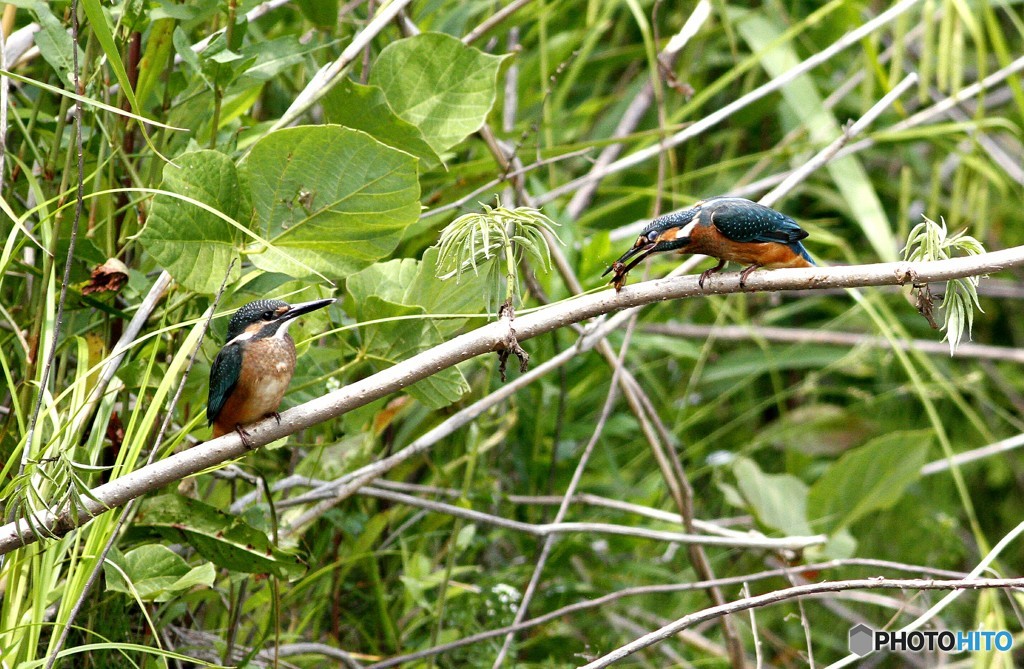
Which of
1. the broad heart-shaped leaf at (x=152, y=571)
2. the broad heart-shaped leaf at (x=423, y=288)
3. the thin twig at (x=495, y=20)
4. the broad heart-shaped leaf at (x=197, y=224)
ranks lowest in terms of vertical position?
the broad heart-shaped leaf at (x=152, y=571)

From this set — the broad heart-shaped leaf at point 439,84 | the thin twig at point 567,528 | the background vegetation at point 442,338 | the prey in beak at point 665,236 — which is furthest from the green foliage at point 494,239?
the thin twig at point 567,528

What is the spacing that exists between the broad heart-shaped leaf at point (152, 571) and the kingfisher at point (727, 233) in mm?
980

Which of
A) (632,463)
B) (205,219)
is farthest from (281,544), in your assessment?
(632,463)

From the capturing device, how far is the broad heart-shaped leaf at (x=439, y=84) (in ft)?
7.23

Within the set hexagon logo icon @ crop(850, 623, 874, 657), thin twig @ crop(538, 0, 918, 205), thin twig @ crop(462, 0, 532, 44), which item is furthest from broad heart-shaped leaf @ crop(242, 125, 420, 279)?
hexagon logo icon @ crop(850, 623, 874, 657)

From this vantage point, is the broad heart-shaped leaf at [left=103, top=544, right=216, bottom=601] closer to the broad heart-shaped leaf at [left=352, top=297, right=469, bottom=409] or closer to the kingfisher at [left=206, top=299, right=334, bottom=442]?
the kingfisher at [left=206, top=299, right=334, bottom=442]

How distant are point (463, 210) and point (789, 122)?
1929 millimetres

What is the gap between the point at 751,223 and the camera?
1.75 metres

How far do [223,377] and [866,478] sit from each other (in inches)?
83.4

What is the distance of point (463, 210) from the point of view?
269 centimetres

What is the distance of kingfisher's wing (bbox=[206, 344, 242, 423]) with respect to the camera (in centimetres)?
190

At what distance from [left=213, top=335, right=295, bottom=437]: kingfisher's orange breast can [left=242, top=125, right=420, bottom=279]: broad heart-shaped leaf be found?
18cm

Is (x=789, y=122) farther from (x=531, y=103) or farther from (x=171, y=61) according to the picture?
(x=171, y=61)

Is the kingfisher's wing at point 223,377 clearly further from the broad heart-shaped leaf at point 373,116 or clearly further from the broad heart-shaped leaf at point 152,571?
the broad heart-shaped leaf at point 373,116
